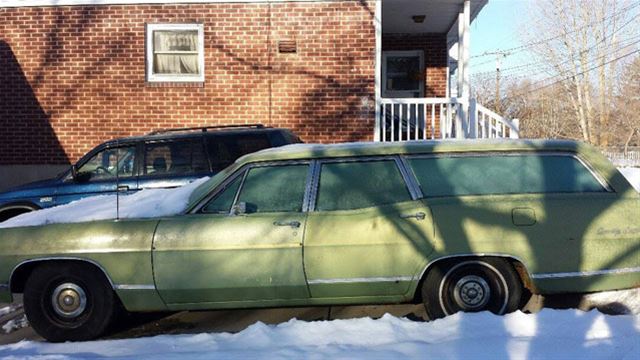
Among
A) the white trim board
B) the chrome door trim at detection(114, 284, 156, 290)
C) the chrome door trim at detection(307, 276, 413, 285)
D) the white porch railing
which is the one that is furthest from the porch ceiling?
the chrome door trim at detection(114, 284, 156, 290)

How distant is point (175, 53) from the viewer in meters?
11.5

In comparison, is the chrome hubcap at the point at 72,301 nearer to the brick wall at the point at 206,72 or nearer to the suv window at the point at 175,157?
the suv window at the point at 175,157

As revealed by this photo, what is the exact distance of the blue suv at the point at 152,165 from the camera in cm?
779

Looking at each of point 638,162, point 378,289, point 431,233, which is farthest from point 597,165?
point 638,162

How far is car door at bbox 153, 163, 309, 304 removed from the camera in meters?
4.84

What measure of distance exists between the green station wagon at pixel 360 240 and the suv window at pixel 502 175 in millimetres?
11

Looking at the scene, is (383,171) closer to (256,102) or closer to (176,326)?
(176,326)

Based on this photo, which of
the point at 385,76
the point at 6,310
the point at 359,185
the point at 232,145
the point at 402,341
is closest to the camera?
the point at 402,341

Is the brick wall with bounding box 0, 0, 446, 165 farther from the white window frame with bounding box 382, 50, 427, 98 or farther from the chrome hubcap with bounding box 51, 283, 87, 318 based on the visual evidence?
the chrome hubcap with bounding box 51, 283, 87, 318

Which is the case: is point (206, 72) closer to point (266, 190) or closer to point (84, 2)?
point (84, 2)

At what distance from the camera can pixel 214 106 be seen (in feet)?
37.3

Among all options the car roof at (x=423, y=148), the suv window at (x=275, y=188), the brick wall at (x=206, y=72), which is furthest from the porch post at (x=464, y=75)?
the suv window at (x=275, y=188)

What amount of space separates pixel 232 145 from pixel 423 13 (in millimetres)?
6526

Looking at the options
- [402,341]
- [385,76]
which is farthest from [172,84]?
[402,341]
